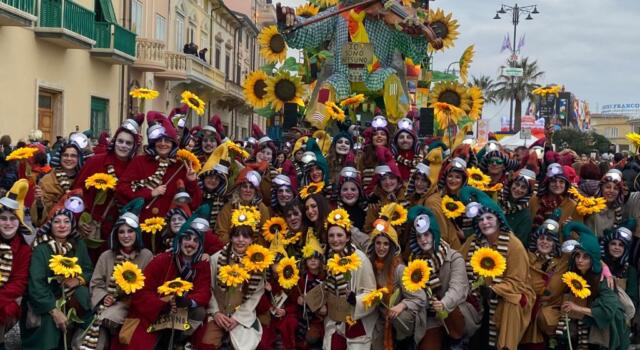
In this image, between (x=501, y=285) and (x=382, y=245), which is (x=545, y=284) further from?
(x=382, y=245)

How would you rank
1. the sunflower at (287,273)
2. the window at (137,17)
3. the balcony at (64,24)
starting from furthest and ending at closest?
the window at (137,17), the balcony at (64,24), the sunflower at (287,273)

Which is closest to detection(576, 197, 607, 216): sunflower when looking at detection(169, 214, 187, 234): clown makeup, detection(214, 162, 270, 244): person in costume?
detection(214, 162, 270, 244): person in costume

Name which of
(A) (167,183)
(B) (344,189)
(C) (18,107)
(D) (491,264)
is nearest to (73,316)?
(A) (167,183)

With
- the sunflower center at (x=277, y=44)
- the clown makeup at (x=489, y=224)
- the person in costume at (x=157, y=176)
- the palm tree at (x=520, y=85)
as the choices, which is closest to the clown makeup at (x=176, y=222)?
the person in costume at (x=157, y=176)

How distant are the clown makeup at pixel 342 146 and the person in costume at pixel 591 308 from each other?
300 cm

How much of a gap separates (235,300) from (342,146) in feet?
9.31

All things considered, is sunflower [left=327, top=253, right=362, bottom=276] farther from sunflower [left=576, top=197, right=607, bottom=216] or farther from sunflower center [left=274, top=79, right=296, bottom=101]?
sunflower center [left=274, top=79, right=296, bottom=101]

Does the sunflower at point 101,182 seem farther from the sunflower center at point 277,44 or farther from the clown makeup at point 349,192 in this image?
the sunflower center at point 277,44

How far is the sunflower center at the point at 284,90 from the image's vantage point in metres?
12.6

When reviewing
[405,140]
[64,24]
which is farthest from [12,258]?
[64,24]

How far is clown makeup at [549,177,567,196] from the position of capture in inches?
328

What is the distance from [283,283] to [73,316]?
1735mm

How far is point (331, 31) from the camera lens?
14125mm

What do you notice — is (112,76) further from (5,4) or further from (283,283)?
(283,283)
